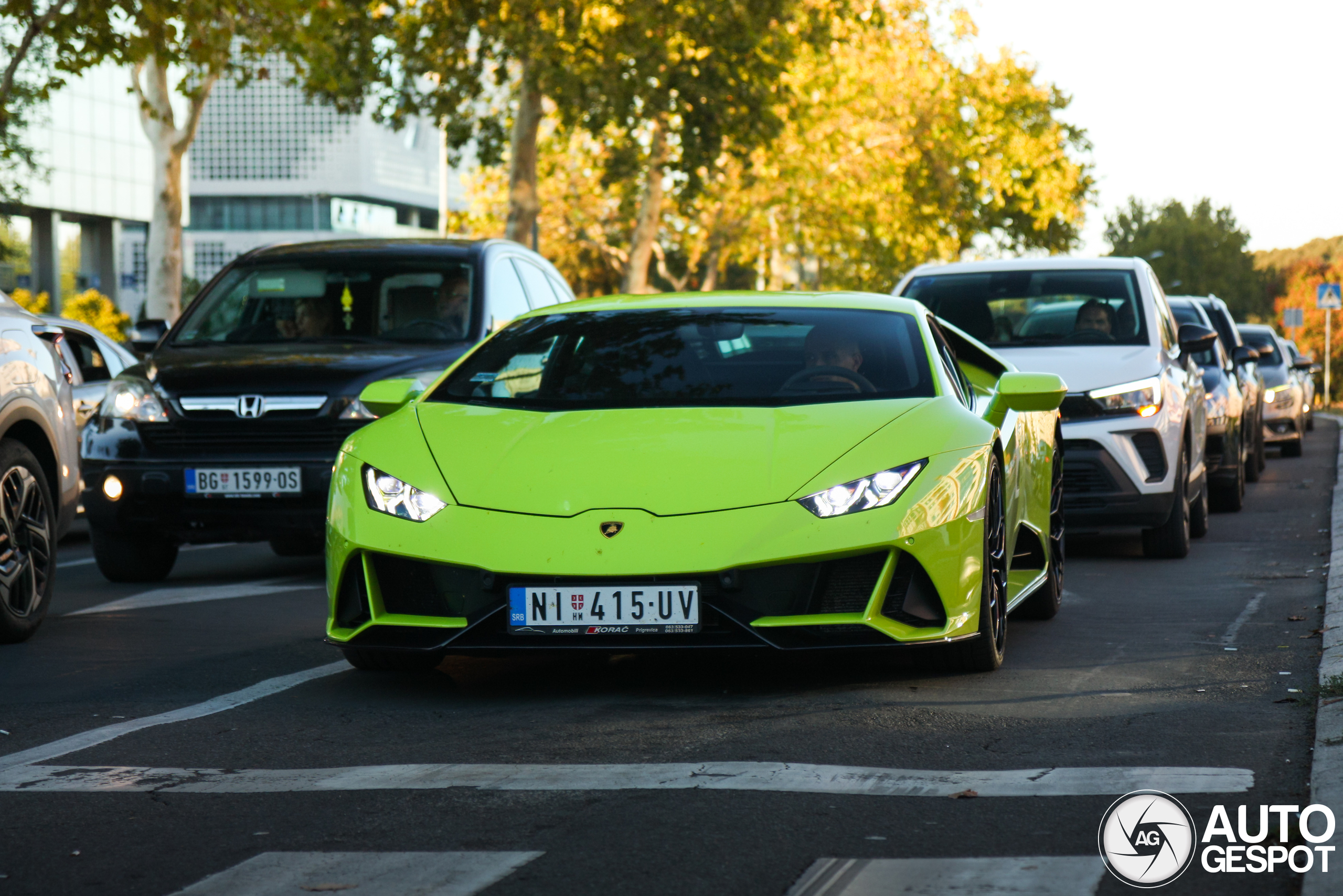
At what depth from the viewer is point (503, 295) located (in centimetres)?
1129

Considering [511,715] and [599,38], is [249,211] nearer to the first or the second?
[599,38]

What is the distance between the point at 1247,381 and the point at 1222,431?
4.25 meters

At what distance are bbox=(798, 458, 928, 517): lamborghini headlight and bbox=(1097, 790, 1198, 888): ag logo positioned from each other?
58.7 inches

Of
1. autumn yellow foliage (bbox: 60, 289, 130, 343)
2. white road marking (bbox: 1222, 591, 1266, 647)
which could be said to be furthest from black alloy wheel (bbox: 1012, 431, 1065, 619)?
autumn yellow foliage (bbox: 60, 289, 130, 343)

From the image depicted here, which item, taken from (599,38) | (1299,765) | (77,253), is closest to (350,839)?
(1299,765)

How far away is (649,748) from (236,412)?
17.1 ft

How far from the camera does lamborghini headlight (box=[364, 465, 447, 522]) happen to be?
591cm

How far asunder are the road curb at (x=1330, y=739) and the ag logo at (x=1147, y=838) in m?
0.28

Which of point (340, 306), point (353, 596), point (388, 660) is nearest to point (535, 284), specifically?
point (340, 306)

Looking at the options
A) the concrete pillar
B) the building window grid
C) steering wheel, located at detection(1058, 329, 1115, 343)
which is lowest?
steering wheel, located at detection(1058, 329, 1115, 343)

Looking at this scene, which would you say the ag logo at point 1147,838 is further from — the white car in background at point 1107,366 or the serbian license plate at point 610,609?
the white car in background at point 1107,366

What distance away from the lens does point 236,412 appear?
9766mm

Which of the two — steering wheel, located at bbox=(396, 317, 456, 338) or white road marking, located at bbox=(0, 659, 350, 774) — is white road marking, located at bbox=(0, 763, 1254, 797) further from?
steering wheel, located at bbox=(396, 317, 456, 338)

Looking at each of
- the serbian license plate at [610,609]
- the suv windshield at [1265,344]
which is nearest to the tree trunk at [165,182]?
the suv windshield at [1265,344]
